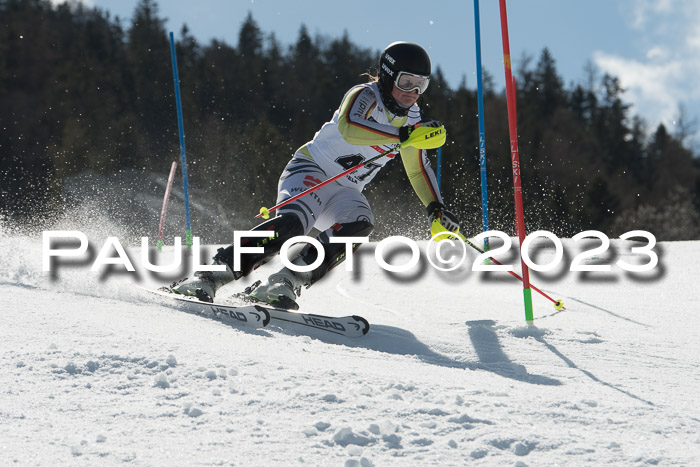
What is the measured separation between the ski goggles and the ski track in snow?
1.36m

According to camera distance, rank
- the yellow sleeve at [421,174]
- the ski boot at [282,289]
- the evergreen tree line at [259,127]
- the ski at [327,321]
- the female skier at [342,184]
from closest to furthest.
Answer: the ski at [327,321]
the ski boot at [282,289]
the female skier at [342,184]
the yellow sleeve at [421,174]
the evergreen tree line at [259,127]

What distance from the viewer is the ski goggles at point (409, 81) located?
3537 millimetres

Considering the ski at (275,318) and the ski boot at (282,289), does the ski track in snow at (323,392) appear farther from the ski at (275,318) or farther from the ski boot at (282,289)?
the ski boot at (282,289)

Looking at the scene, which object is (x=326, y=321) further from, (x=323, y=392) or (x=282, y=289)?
(x=323, y=392)

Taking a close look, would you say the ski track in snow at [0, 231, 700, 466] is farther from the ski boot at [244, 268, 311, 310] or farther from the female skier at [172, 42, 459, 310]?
the female skier at [172, 42, 459, 310]

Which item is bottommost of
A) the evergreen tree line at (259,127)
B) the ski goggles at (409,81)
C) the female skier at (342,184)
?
the female skier at (342,184)

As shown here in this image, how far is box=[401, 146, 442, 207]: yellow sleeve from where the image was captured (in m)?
3.86

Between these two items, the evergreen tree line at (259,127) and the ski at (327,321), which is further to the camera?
the evergreen tree line at (259,127)

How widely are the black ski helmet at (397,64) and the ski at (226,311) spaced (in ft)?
4.62

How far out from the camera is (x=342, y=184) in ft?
12.5

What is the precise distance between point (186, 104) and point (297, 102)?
26.3ft

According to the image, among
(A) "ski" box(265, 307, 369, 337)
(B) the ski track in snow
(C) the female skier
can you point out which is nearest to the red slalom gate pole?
(B) the ski track in snow

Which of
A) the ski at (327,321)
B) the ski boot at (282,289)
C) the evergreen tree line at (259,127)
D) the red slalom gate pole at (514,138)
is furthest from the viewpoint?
the evergreen tree line at (259,127)

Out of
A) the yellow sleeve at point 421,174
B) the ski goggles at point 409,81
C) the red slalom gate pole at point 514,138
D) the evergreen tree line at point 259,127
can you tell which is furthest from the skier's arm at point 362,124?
the evergreen tree line at point 259,127
